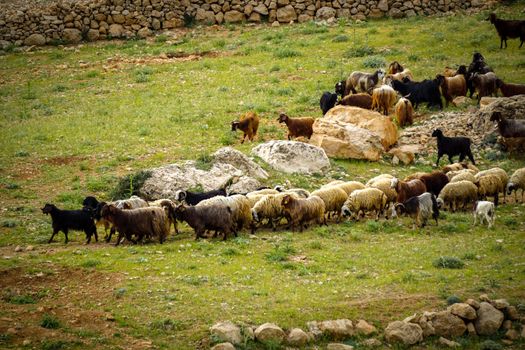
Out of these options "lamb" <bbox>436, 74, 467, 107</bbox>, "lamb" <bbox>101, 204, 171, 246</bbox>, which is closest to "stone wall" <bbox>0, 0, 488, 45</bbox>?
"lamb" <bbox>436, 74, 467, 107</bbox>

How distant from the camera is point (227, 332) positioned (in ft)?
46.2

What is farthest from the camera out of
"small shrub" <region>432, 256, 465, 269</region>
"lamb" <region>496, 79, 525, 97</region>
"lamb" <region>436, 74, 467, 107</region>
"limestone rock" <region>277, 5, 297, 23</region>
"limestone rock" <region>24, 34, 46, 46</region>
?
"limestone rock" <region>277, 5, 297, 23</region>

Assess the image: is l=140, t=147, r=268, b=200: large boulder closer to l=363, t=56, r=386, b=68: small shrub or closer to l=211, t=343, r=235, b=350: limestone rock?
l=211, t=343, r=235, b=350: limestone rock

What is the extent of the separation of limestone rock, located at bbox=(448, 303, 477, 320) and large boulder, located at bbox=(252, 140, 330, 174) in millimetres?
9267

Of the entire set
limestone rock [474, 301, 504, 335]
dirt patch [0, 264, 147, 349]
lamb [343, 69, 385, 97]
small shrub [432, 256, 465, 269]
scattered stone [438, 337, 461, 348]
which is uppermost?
lamb [343, 69, 385, 97]

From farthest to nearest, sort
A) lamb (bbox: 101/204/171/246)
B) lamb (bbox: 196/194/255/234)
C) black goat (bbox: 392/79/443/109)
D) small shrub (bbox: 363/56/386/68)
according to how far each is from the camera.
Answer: small shrub (bbox: 363/56/386/68) → black goat (bbox: 392/79/443/109) → lamb (bbox: 196/194/255/234) → lamb (bbox: 101/204/171/246)

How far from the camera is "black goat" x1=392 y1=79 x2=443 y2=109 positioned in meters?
29.3

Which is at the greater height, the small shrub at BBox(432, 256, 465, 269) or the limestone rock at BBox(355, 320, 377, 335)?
the small shrub at BBox(432, 256, 465, 269)

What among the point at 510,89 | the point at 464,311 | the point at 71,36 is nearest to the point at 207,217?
the point at 464,311

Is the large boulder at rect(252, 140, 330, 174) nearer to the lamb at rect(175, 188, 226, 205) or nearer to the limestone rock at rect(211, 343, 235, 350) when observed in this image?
the lamb at rect(175, 188, 226, 205)

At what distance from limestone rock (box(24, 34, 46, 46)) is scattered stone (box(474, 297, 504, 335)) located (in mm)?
29251

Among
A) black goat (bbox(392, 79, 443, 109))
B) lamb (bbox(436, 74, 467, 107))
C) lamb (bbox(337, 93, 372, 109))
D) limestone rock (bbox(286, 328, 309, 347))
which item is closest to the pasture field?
limestone rock (bbox(286, 328, 309, 347))

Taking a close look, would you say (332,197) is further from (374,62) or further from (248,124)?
(374,62)

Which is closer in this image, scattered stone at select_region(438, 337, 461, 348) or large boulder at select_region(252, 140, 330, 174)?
scattered stone at select_region(438, 337, 461, 348)
